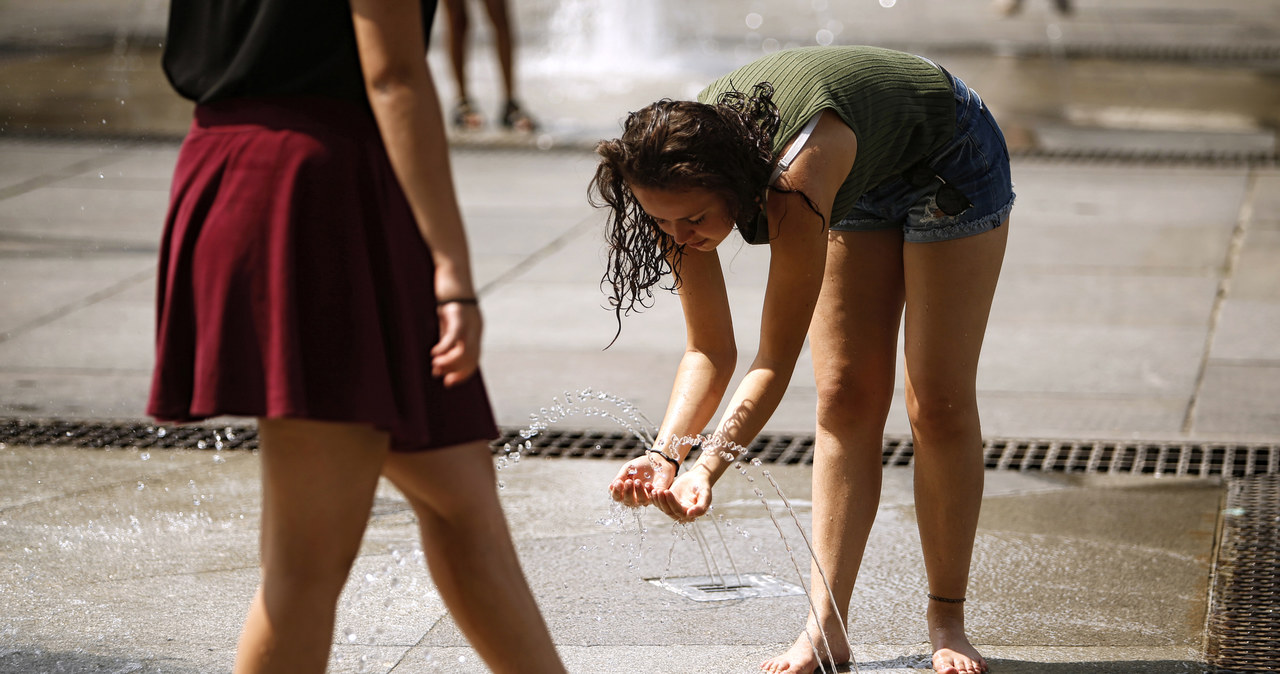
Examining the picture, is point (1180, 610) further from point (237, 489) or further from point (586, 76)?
point (586, 76)

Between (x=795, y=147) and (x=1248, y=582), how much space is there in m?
1.80

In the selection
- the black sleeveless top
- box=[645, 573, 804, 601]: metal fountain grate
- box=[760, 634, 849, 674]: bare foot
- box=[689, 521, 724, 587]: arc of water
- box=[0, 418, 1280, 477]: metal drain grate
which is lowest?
box=[0, 418, 1280, 477]: metal drain grate

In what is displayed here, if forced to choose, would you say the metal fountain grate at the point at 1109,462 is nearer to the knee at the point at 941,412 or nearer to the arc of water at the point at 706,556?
the arc of water at the point at 706,556

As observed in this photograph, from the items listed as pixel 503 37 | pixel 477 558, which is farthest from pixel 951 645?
pixel 503 37

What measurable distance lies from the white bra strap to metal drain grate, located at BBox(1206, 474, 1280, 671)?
146cm

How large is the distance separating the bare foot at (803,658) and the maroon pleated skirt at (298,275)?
1.27m

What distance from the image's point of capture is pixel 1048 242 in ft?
23.9

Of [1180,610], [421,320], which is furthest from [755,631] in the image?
[421,320]

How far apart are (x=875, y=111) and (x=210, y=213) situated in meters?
1.32

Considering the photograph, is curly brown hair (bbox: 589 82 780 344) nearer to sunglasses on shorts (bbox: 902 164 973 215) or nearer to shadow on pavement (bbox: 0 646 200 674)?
sunglasses on shorts (bbox: 902 164 973 215)

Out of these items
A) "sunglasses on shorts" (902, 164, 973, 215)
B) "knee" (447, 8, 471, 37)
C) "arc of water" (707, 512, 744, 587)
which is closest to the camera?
"sunglasses on shorts" (902, 164, 973, 215)

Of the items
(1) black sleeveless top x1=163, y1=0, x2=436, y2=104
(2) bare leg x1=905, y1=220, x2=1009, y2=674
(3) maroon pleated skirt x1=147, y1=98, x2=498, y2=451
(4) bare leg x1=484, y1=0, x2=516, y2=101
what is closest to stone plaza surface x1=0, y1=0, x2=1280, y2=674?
(2) bare leg x1=905, y1=220, x2=1009, y2=674

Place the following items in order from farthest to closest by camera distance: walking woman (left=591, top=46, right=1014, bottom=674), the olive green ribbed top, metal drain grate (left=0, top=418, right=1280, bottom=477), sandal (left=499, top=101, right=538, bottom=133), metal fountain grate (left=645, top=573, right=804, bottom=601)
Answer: sandal (left=499, top=101, right=538, bottom=133) → metal drain grate (left=0, top=418, right=1280, bottom=477) → metal fountain grate (left=645, top=573, right=804, bottom=601) → the olive green ribbed top → walking woman (left=591, top=46, right=1014, bottom=674)

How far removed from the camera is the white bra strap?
259 cm
